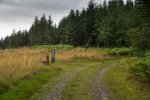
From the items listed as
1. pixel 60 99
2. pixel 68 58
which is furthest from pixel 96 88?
pixel 68 58

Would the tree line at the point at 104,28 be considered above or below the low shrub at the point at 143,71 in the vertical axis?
above

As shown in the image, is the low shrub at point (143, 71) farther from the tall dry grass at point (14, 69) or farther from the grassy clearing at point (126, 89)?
the tall dry grass at point (14, 69)

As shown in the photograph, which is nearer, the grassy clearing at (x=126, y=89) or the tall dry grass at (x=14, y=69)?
the grassy clearing at (x=126, y=89)

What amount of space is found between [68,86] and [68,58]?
1985cm

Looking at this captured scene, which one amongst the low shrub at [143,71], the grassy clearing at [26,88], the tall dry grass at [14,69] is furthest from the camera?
the low shrub at [143,71]

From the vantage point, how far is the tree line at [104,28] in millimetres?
23562

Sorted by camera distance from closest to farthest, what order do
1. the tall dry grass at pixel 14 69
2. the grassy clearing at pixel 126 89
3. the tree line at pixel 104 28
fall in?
1. the grassy clearing at pixel 126 89
2. the tall dry grass at pixel 14 69
3. the tree line at pixel 104 28

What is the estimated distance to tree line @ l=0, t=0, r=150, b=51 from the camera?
23.6 meters

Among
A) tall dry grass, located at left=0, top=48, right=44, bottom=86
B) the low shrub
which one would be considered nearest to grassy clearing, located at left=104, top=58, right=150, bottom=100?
the low shrub

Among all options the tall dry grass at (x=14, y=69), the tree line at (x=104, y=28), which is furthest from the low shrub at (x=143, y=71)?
the tall dry grass at (x=14, y=69)

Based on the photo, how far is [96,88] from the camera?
1620 cm

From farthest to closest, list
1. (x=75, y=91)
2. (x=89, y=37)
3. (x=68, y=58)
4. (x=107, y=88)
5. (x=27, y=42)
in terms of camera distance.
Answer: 1. (x=27, y=42)
2. (x=89, y=37)
3. (x=68, y=58)
4. (x=107, y=88)
5. (x=75, y=91)

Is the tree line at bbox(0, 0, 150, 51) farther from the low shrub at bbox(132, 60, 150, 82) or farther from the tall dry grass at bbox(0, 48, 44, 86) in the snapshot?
the tall dry grass at bbox(0, 48, 44, 86)

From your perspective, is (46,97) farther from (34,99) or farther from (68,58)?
(68,58)
